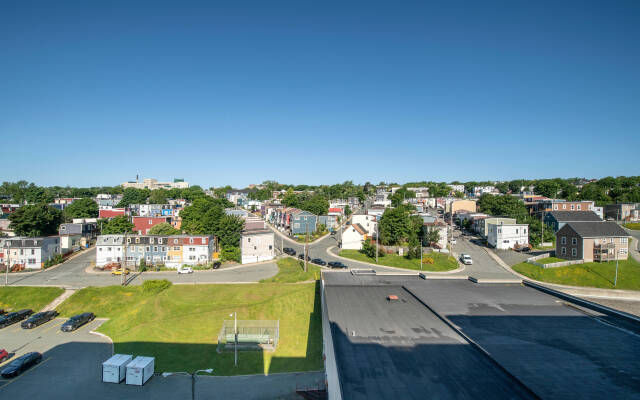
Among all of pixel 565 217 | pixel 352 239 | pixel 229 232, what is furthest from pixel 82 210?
pixel 565 217

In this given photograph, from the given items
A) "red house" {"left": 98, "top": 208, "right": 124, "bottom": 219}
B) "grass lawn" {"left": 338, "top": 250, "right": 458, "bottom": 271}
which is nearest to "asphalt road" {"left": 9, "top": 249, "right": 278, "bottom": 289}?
"grass lawn" {"left": 338, "top": 250, "right": 458, "bottom": 271}

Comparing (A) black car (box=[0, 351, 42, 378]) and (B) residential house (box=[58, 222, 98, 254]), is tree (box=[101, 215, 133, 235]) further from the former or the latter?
(A) black car (box=[0, 351, 42, 378])

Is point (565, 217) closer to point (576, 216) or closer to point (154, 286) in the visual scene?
point (576, 216)

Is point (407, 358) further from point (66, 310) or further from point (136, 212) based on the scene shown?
point (136, 212)

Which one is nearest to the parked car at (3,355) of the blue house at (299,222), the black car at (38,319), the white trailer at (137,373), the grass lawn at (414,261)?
the black car at (38,319)

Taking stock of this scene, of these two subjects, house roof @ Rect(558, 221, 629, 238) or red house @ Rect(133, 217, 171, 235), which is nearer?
house roof @ Rect(558, 221, 629, 238)

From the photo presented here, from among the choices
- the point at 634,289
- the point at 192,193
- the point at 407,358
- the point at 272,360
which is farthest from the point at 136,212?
the point at 634,289
